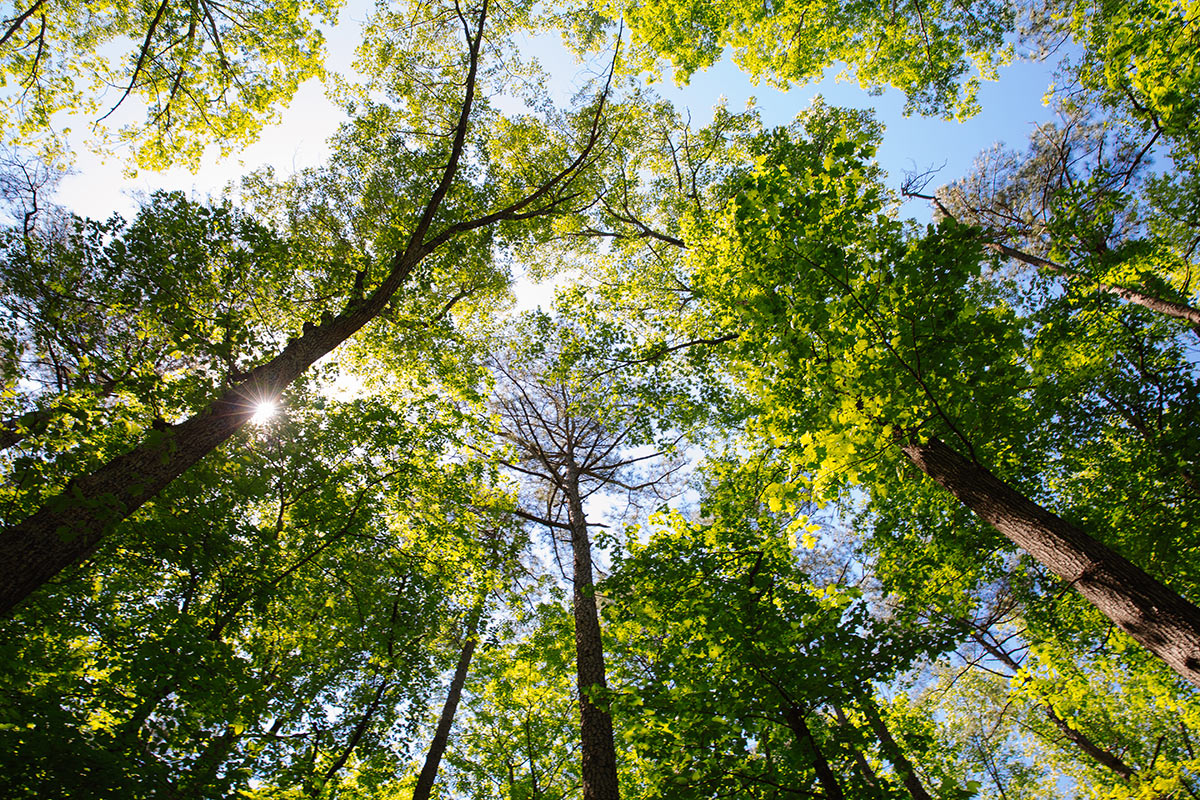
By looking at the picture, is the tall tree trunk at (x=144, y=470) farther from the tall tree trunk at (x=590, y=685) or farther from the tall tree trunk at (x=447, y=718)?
the tall tree trunk at (x=447, y=718)

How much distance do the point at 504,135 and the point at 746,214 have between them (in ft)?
28.9

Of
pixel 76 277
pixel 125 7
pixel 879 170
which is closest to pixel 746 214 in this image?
pixel 879 170

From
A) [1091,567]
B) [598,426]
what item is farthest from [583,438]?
[1091,567]

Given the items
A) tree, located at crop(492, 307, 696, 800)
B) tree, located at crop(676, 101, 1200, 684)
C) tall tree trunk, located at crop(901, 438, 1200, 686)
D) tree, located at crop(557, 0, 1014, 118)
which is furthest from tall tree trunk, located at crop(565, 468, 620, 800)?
tree, located at crop(557, 0, 1014, 118)

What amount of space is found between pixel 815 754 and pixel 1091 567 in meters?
2.73

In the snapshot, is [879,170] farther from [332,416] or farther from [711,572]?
[332,416]

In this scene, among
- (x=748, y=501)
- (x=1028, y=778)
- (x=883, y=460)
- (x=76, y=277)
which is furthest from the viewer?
(x=1028, y=778)

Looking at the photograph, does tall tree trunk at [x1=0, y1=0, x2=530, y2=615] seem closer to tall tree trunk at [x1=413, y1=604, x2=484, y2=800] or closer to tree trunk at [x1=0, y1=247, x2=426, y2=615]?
tree trunk at [x1=0, y1=247, x2=426, y2=615]

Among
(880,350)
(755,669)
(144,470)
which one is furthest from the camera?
(880,350)

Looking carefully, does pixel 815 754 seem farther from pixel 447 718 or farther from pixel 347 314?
pixel 447 718

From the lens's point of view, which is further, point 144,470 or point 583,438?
point 583,438

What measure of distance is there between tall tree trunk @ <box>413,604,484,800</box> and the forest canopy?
100 millimetres

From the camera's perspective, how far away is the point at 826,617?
441 centimetres

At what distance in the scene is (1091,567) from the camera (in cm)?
389
